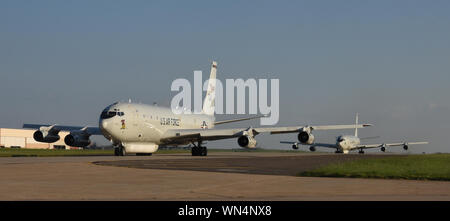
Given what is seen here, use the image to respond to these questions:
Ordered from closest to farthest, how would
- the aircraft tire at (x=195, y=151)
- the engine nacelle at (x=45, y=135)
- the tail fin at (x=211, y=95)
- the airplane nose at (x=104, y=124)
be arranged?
the airplane nose at (x=104, y=124), the engine nacelle at (x=45, y=135), the aircraft tire at (x=195, y=151), the tail fin at (x=211, y=95)

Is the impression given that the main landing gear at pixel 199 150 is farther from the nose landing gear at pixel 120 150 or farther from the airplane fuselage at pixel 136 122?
the nose landing gear at pixel 120 150

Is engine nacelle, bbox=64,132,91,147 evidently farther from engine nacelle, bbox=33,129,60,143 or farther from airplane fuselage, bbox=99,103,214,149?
airplane fuselage, bbox=99,103,214,149

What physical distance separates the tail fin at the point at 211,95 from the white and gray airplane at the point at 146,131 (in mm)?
7841

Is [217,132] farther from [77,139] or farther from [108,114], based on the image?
[77,139]

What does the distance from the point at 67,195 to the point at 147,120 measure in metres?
40.8

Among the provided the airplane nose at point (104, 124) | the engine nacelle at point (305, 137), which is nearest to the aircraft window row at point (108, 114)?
the airplane nose at point (104, 124)

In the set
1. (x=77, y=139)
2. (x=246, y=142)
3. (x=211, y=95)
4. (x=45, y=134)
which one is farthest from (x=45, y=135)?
(x=211, y=95)

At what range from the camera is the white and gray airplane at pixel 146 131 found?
167 feet

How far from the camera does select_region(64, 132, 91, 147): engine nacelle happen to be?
183 ft

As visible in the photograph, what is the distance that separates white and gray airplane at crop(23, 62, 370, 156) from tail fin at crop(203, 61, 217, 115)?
7.84 metres

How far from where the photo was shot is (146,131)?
5416 cm

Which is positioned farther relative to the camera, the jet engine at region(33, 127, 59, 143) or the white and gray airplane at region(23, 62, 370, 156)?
the jet engine at region(33, 127, 59, 143)

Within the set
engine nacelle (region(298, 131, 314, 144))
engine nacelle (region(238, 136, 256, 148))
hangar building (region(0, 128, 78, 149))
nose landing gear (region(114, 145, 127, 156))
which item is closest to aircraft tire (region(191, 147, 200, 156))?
engine nacelle (region(238, 136, 256, 148))
